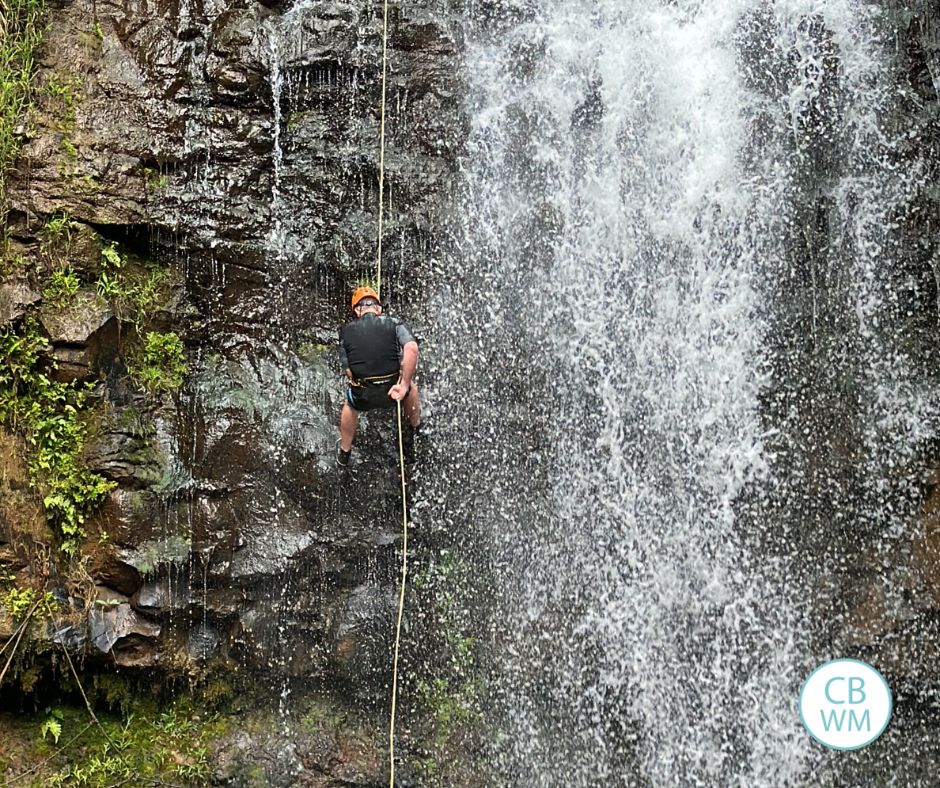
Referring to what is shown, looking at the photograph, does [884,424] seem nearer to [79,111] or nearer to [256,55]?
[256,55]

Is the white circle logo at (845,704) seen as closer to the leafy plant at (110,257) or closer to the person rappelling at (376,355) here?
the person rappelling at (376,355)

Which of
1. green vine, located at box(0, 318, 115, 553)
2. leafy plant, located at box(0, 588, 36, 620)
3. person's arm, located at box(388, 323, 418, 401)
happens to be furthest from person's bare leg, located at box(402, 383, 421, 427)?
leafy plant, located at box(0, 588, 36, 620)

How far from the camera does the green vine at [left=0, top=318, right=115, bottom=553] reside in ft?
20.5

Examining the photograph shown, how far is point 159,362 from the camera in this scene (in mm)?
6711

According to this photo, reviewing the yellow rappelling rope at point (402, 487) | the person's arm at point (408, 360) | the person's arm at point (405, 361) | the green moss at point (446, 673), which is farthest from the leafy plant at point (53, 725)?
the person's arm at point (408, 360)

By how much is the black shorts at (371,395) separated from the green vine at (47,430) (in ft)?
6.14

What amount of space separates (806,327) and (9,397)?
5839 millimetres

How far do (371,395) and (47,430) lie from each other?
233cm

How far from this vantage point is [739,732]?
6453 mm

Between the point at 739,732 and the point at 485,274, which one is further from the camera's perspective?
the point at 485,274

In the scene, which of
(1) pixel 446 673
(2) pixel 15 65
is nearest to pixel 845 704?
(1) pixel 446 673

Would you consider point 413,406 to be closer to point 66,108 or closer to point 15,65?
point 66,108

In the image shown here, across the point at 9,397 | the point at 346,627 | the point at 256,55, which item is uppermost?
the point at 256,55

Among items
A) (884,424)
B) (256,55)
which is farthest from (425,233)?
(884,424)
